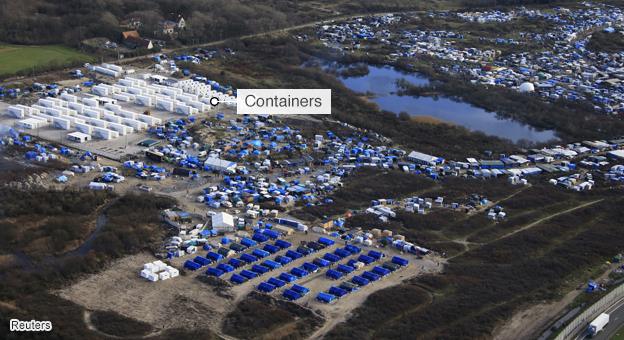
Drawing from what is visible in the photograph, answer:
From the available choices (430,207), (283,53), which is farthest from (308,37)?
(430,207)

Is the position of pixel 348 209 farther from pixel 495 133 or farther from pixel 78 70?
pixel 78 70

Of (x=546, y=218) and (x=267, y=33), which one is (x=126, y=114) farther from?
(x=267, y=33)

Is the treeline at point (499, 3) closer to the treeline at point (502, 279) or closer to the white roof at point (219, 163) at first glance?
the treeline at point (502, 279)

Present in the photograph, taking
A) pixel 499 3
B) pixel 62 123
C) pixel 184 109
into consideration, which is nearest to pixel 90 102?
pixel 62 123

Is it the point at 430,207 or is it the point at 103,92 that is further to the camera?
the point at 103,92

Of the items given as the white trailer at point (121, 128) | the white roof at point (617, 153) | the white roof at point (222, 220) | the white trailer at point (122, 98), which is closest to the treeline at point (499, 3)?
the white roof at point (617, 153)

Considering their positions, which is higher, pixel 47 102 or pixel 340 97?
pixel 47 102

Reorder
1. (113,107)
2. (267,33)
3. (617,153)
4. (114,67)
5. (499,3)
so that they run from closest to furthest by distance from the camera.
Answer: (617,153), (113,107), (114,67), (267,33), (499,3)

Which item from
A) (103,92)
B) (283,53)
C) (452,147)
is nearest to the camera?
(452,147)

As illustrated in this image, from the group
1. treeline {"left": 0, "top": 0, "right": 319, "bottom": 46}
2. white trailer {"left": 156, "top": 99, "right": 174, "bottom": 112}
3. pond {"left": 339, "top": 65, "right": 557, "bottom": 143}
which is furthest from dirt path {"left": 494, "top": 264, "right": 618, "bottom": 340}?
treeline {"left": 0, "top": 0, "right": 319, "bottom": 46}
